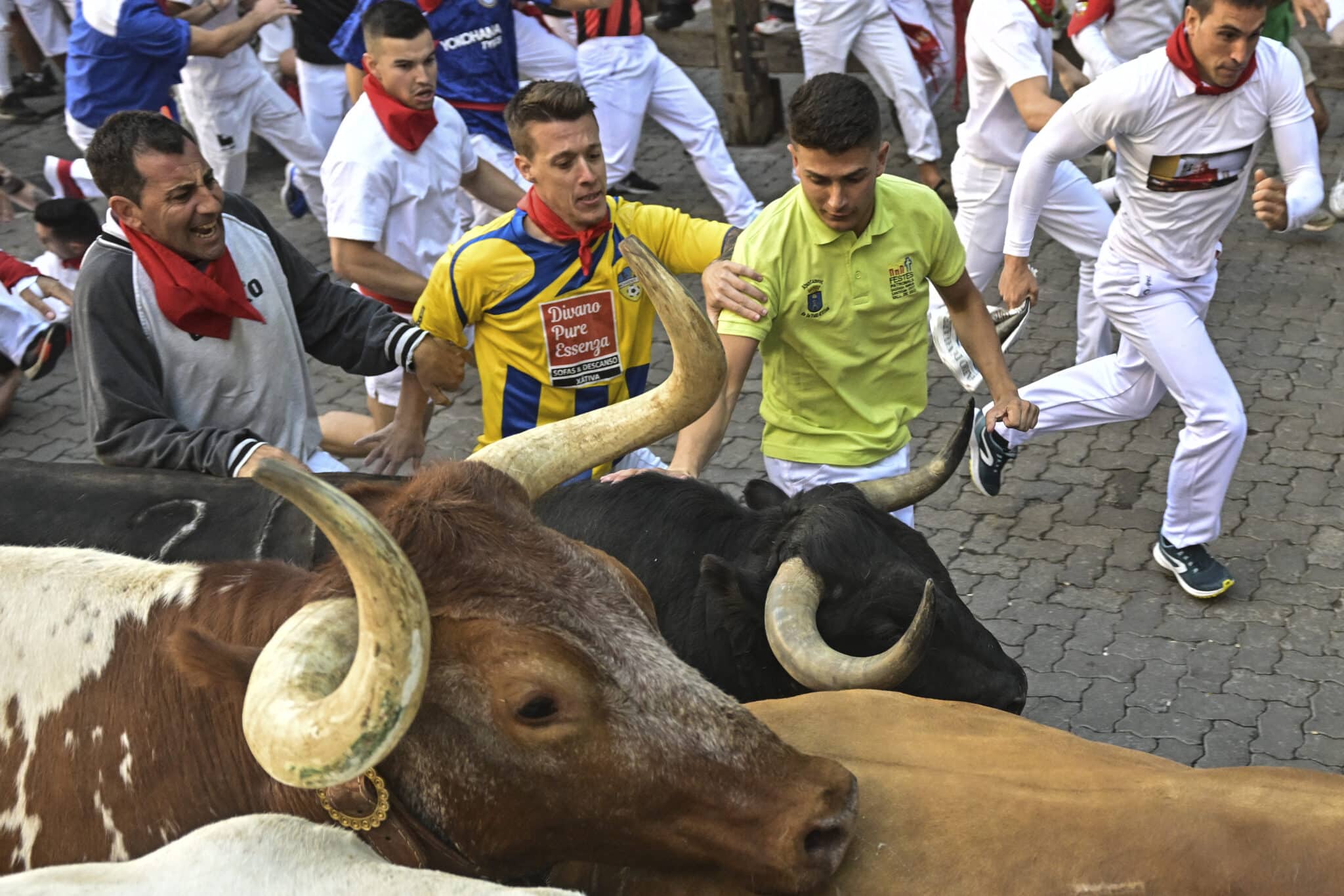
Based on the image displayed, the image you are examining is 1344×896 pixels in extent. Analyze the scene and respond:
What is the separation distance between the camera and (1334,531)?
20.6 feet

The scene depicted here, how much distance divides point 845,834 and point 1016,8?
19.6ft

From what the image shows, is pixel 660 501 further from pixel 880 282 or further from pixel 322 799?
pixel 322 799

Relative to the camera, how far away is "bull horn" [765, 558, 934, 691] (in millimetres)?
3369

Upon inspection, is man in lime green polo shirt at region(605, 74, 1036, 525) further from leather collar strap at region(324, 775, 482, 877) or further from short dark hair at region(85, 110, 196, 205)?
leather collar strap at region(324, 775, 482, 877)

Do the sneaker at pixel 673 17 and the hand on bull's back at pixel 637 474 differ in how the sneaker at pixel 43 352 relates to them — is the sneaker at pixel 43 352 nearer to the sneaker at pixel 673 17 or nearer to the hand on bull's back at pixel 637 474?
the sneaker at pixel 673 17

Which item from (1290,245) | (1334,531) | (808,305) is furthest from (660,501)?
(1290,245)

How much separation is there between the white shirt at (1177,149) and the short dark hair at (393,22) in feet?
9.44

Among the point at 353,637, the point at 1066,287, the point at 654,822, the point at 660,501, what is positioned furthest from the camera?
the point at 1066,287

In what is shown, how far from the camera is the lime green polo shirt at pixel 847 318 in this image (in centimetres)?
490

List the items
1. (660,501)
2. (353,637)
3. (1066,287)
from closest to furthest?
(353,637) → (660,501) → (1066,287)

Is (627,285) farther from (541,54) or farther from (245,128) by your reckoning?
(245,128)

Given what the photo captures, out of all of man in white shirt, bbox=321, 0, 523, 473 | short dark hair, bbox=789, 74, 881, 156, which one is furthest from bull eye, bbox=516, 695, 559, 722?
man in white shirt, bbox=321, 0, 523, 473

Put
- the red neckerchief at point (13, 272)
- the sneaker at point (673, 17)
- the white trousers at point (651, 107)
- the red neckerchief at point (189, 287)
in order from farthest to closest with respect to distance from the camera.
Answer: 1. the sneaker at point (673, 17)
2. the white trousers at point (651, 107)
3. the red neckerchief at point (13, 272)
4. the red neckerchief at point (189, 287)

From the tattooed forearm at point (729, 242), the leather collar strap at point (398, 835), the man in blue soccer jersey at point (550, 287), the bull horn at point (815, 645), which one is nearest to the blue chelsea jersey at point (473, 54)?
the man in blue soccer jersey at point (550, 287)
